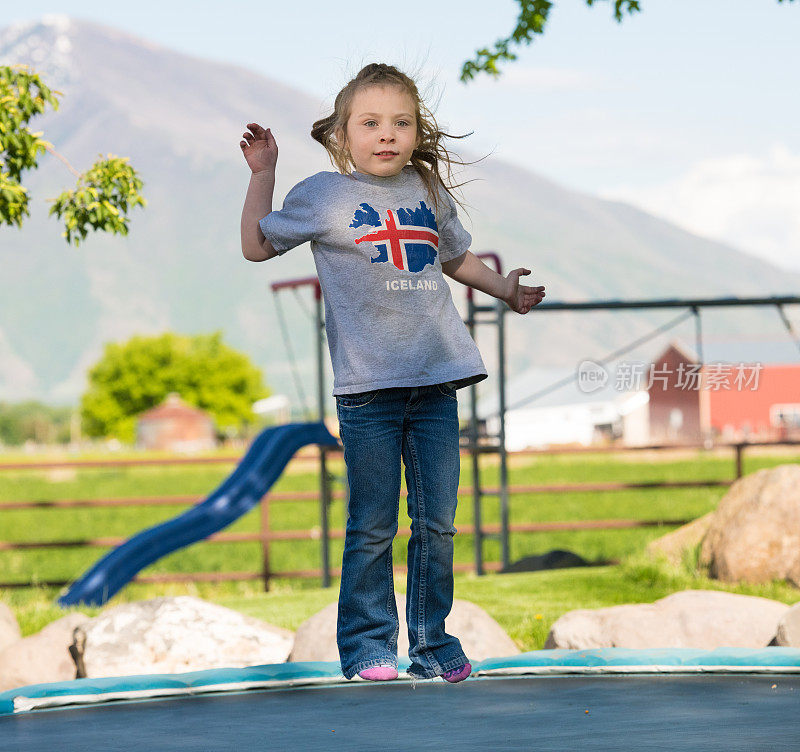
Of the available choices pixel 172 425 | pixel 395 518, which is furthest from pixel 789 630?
pixel 172 425

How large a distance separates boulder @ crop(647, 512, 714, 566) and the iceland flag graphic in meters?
4.62

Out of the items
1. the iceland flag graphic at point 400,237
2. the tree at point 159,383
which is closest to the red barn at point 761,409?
the tree at point 159,383

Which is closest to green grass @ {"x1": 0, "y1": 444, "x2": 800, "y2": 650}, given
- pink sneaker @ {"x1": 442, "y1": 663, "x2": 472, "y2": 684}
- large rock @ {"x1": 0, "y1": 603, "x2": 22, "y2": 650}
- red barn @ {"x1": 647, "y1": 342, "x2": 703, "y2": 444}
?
large rock @ {"x1": 0, "y1": 603, "x2": 22, "y2": 650}

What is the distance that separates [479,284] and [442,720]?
103 cm

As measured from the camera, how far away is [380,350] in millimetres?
2588

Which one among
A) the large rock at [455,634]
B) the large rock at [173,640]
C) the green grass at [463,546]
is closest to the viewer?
the large rock at [455,634]

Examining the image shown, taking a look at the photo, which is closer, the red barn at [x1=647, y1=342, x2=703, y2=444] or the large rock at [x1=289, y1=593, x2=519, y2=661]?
the large rock at [x1=289, y1=593, x2=519, y2=661]

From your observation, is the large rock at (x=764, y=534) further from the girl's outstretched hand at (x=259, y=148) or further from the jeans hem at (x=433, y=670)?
the girl's outstretched hand at (x=259, y=148)

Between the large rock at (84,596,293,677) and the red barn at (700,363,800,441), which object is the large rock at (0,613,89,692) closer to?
the large rock at (84,596,293,677)

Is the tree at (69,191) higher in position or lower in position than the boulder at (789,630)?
higher

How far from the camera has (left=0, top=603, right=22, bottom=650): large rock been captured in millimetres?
4820

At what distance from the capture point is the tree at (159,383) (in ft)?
294

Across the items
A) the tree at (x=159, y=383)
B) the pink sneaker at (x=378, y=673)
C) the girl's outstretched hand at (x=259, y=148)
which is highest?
the tree at (x=159, y=383)
